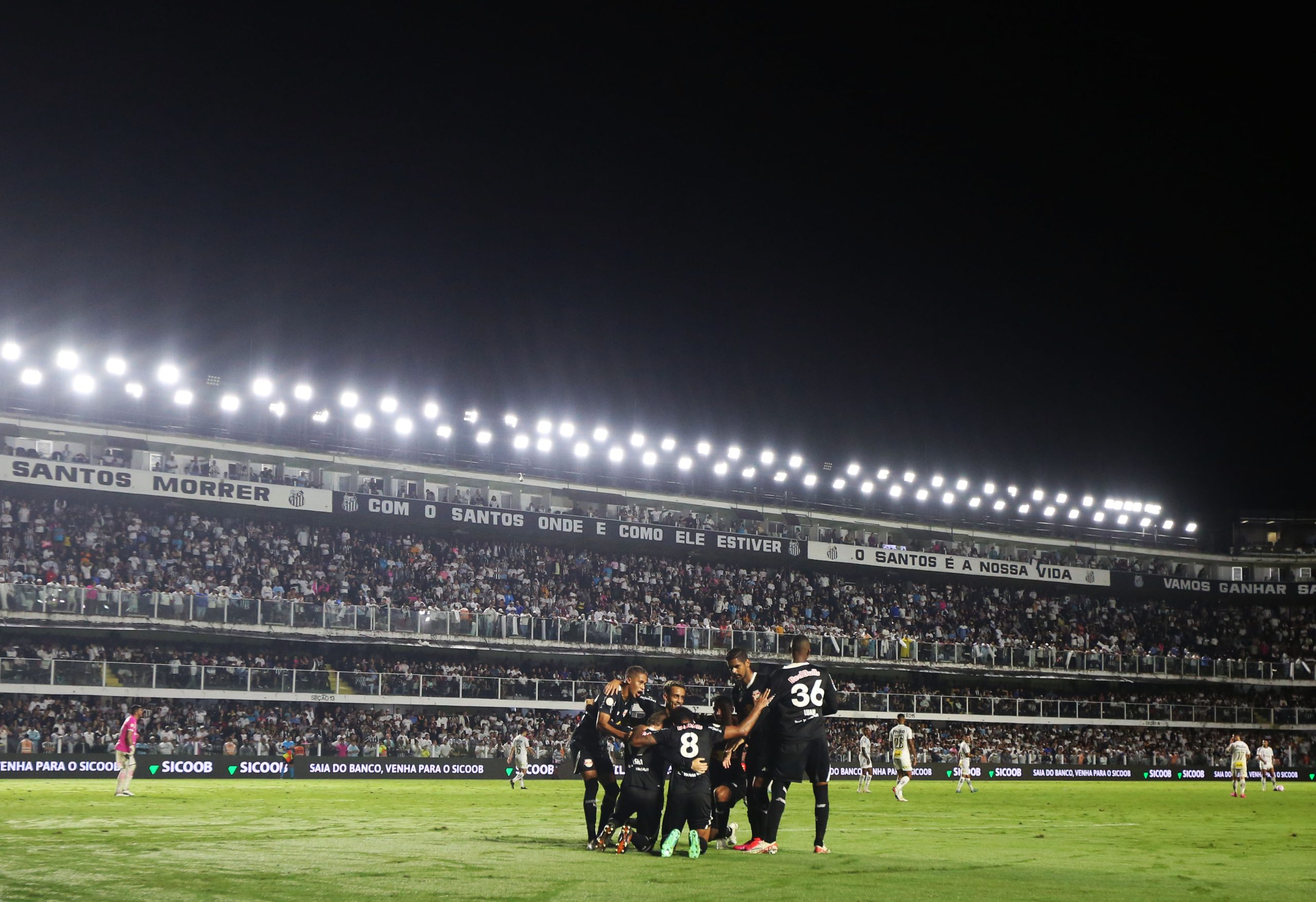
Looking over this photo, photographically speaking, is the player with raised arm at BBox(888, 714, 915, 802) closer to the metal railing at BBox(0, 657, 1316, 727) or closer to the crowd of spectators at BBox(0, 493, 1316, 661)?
the metal railing at BBox(0, 657, 1316, 727)

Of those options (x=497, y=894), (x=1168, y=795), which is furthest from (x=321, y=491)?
(x=497, y=894)

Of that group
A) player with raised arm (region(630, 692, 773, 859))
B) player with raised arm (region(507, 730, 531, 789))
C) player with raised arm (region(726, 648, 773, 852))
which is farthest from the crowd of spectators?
player with raised arm (region(630, 692, 773, 859))

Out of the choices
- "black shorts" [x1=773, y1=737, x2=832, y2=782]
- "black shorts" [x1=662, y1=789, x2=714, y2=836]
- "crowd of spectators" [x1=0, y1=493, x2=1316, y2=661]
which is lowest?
"black shorts" [x1=662, y1=789, x2=714, y2=836]

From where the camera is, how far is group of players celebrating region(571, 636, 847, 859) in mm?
14469

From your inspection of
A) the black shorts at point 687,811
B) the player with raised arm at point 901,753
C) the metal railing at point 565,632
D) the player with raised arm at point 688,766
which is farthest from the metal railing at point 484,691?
the black shorts at point 687,811

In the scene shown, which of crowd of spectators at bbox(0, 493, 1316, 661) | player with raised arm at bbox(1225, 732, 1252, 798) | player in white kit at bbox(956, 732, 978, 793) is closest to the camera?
player with raised arm at bbox(1225, 732, 1252, 798)

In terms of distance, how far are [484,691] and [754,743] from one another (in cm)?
3731

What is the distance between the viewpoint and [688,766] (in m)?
14.3

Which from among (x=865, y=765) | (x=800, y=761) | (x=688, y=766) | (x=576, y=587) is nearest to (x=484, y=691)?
(x=576, y=587)

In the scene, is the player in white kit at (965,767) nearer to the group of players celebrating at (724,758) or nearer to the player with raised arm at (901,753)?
the player with raised arm at (901,753)

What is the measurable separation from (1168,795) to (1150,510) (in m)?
46.9

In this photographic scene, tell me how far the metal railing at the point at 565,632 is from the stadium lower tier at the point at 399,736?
3039 mm

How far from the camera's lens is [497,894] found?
416 inches

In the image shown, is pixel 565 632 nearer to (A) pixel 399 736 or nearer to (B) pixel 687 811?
(A) pixel 399 736
